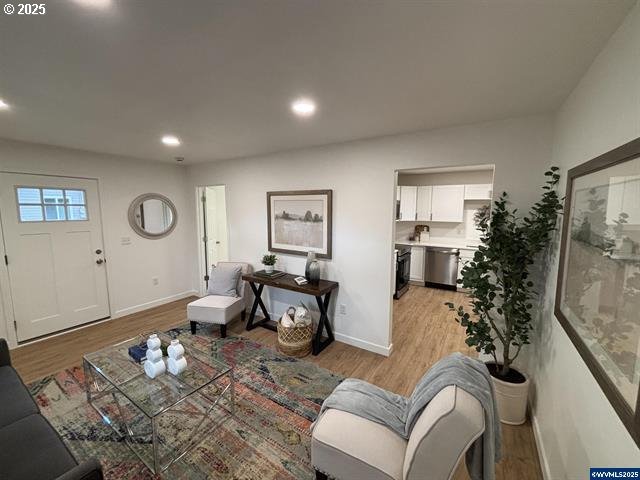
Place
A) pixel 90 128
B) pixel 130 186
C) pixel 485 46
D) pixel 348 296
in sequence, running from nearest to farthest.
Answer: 1. pixel 485 46
2. pixel 90 128
3. pixel 348 296
4. pixel 130 186

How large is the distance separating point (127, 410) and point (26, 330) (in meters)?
2.22

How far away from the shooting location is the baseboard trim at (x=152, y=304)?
157 inches

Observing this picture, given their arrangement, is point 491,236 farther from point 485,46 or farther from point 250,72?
point 250,72

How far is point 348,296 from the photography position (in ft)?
10.3

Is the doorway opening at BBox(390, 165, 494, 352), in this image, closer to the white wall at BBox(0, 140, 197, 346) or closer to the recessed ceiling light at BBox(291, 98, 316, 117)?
the recessed ceiling light at BBox(291, 98, 316, 117)

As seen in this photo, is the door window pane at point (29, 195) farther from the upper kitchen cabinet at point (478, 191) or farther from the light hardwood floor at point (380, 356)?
the upper kitchen cabinet at point (478, 191)

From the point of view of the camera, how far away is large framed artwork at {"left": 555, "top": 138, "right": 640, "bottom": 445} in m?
0.87

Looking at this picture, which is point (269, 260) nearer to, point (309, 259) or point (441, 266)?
point (309, 259)

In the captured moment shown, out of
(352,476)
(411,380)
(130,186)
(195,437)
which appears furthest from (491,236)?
(130,186)

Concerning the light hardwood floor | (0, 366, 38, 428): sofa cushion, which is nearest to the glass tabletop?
(0, 366, 38, 428): sofa cushion

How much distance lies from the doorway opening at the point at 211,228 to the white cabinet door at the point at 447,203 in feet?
13.3

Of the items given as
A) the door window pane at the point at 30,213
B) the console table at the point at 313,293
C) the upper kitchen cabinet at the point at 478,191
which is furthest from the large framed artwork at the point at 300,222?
the upper kitchen cabinet at the point at 478,191

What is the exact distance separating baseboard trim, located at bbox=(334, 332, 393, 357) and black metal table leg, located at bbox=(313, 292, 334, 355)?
110mm

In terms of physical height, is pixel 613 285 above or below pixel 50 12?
below
